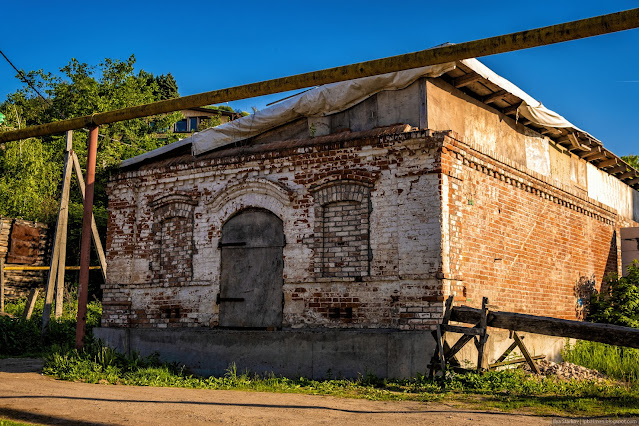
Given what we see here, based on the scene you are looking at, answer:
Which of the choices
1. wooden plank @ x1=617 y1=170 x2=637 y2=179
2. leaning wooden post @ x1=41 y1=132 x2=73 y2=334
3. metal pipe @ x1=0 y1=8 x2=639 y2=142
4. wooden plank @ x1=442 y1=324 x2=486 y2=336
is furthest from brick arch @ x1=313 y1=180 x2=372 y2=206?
A: wooden plank @ x1=617 y1=170 x2=637 y2=179

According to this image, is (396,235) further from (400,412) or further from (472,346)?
(400,412)

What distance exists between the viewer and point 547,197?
42.8ft

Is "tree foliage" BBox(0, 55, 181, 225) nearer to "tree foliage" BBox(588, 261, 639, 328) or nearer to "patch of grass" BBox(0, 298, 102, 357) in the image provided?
"patch of grass" BBox(0, 298, 102, 357)

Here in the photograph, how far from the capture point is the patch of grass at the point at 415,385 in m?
7.72

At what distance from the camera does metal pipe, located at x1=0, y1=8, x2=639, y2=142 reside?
6.04 metres

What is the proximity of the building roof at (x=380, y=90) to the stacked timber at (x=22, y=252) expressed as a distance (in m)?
10.1

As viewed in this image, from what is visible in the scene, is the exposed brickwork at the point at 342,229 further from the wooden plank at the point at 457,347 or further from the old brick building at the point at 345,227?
the wooden plank at the point at 457,347

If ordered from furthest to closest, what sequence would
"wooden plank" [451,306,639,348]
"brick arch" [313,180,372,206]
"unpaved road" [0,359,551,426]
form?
"brick arch" [313,180,372,206]
"wooden plank" [451,306,639,348]
"unpaved road" [0,359,551,426]

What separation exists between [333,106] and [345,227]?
7.33 ft

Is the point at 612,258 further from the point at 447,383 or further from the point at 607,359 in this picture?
the point at 447,383

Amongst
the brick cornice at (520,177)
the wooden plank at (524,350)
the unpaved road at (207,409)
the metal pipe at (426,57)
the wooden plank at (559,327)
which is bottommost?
the unpaved road at (207,409)

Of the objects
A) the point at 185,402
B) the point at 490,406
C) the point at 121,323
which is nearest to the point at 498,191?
the point at 490,406

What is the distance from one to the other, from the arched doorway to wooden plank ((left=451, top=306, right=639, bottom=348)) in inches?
136

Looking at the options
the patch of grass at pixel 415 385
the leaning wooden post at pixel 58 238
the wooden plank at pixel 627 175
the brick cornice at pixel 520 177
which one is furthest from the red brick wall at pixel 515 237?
the leaning wooden post at pixel 58 238
